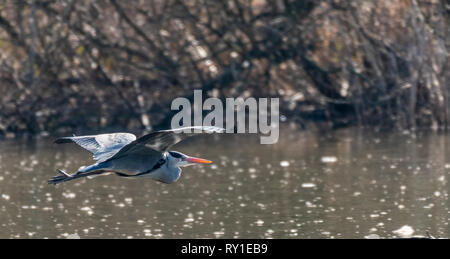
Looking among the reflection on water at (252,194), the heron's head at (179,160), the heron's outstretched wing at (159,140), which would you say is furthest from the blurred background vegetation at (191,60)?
the heron's outstretched wing at (159,140)

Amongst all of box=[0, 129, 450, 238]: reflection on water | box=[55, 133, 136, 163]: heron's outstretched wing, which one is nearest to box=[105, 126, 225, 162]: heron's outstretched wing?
box=[55, 133, 136, 163]: heron's outstretched wing

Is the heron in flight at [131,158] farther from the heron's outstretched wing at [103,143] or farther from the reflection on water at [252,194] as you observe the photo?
the reflection on water at [252,194]

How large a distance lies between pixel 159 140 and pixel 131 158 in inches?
32.0

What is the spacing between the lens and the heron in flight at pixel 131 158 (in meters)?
8.61

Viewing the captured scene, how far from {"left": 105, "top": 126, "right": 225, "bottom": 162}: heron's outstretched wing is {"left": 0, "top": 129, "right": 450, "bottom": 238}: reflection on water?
5.49ft

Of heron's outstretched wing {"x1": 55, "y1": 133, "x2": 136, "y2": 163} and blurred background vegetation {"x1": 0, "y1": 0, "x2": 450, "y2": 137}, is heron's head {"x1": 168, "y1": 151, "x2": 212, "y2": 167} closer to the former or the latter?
heron's outstretched wing {"x1": 55, "y1": 133, "x2": 136, "y2": 163}

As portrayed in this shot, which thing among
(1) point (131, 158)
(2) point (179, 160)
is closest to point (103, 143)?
(1) point (131, 158)

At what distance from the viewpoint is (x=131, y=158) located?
30.1 feet

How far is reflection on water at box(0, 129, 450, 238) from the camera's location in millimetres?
10570

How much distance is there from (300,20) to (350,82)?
1689 millimetres

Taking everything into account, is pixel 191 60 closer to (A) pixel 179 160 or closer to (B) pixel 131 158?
(A) pixel 179 160

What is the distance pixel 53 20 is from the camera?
19.2 metres

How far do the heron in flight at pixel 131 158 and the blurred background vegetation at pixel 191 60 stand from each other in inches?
353
